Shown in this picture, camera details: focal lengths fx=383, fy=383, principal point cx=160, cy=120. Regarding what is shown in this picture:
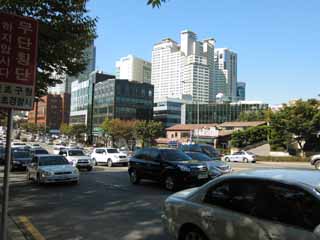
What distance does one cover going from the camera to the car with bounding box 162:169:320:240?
4084 mm

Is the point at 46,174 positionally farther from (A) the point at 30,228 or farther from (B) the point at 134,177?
(A) the point at 30,228

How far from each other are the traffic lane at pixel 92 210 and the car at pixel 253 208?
227 cm

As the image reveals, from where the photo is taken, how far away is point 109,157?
1277 inches

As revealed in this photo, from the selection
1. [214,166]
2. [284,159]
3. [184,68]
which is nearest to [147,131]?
[284,159]

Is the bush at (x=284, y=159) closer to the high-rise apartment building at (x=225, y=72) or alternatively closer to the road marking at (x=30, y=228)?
the road marking at (x=30, y=228)

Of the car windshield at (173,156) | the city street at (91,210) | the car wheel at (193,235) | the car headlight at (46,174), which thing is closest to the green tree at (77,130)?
the car headlight at (46,174)

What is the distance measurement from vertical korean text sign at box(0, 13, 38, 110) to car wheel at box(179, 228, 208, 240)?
9.44 ft

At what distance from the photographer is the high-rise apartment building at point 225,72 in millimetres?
150975

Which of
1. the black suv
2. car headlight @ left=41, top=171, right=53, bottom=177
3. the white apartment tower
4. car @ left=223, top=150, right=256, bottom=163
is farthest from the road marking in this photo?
the white apartment tower

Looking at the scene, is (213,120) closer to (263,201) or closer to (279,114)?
(279,114)

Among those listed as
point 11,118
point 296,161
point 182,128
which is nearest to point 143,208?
point 11,118

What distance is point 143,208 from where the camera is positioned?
35.7 ft

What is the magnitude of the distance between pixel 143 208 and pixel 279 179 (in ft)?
22.4

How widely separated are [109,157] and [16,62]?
28025mm
